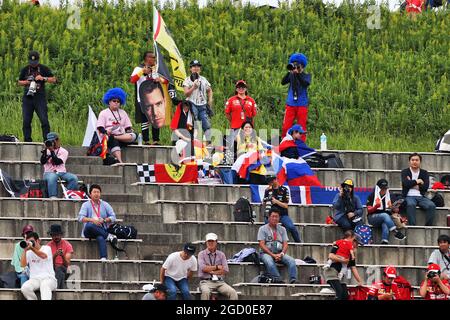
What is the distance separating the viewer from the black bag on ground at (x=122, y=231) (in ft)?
157

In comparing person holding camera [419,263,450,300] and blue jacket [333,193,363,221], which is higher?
blue jacket [333,193,363,221]

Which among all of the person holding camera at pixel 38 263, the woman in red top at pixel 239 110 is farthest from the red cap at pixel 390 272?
the woman in red top at pixel 239 110

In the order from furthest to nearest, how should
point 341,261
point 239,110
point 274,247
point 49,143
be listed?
point 239,110
point 49,143
point 274,247
point 341,261

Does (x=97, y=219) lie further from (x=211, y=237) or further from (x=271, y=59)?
(x=271, y=59)

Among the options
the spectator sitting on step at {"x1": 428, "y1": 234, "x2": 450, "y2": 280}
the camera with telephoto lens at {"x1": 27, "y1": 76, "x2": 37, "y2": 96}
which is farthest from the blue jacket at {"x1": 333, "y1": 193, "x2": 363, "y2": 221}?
the camera with telephoto lens at {"x1": 27, "y1": 76, "x2": 37, "y2": 96}

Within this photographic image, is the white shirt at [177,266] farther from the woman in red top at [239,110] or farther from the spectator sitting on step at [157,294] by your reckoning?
the woman in red top at [239,110]

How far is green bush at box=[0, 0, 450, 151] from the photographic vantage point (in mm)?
59688

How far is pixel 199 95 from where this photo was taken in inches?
2115

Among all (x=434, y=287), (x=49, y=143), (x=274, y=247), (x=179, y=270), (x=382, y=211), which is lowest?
(x=434, y=287)

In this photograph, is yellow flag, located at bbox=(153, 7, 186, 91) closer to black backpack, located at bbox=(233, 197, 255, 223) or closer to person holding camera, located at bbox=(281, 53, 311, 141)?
person holding camera, located at bbox=(281, 53, 311, 141)

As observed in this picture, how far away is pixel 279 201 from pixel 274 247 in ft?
5.51

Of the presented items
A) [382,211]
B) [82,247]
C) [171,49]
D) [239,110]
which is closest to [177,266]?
[82,247]

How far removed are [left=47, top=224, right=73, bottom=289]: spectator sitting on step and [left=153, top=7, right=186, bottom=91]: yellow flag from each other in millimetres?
8190

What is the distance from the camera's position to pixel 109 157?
51719mm
